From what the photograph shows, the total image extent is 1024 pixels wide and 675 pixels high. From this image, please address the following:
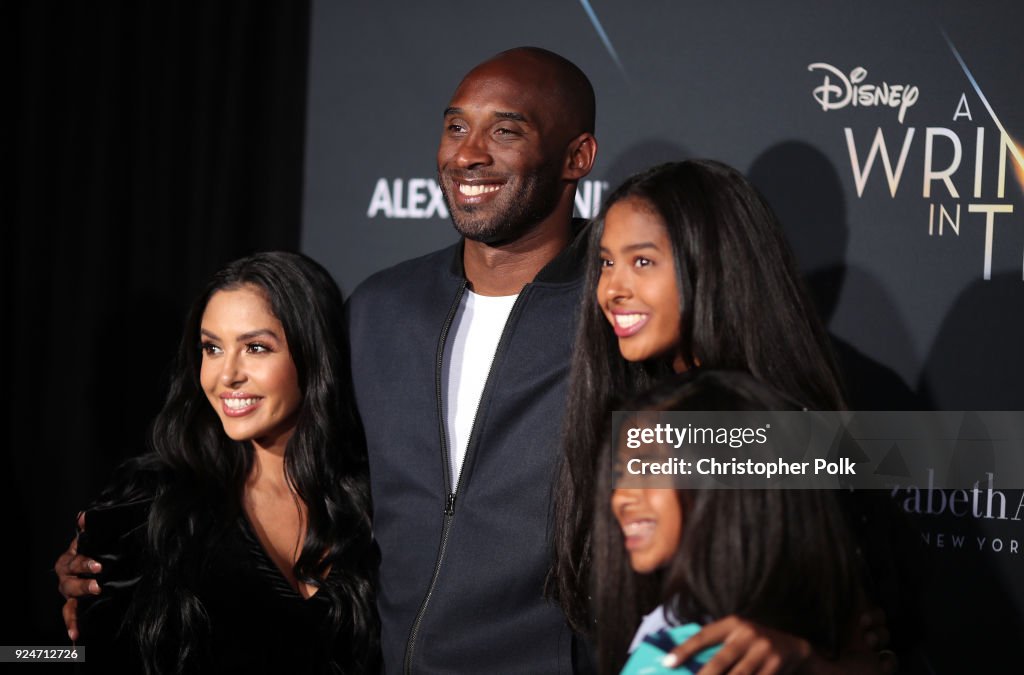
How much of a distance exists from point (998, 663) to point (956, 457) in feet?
1.92

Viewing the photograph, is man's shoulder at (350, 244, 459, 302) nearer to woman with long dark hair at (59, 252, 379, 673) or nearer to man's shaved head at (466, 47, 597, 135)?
woman with long dark hair at (59, 252, 379, 673)

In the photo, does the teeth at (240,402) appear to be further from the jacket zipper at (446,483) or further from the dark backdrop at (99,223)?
the dark backdrop at (99,223)

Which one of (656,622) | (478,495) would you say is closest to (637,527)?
(656,622)

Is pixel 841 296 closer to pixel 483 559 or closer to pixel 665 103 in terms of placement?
pixel 665 103

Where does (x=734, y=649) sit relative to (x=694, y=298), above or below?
below

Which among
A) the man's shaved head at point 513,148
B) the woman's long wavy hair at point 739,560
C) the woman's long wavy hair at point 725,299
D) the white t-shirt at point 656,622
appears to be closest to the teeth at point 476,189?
the man's shaved head at point 513,148

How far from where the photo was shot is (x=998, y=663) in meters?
2.88

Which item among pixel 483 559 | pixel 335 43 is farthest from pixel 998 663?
pixel 335 43

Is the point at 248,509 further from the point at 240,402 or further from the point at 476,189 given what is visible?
the point at 476,189

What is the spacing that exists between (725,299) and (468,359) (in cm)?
80

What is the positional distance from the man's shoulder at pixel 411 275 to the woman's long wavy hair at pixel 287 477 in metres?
0.12

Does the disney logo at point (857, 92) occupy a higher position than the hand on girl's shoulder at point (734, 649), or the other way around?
the disney logo at point (857, 92)

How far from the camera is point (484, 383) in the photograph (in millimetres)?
2322

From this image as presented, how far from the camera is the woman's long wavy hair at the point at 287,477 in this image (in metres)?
2.40
